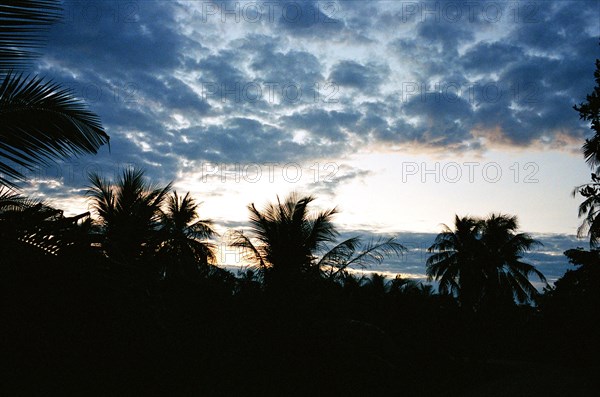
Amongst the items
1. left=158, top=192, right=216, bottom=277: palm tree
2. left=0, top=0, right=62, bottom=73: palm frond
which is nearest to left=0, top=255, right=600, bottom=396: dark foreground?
left=0, top=0, right=62, bottom=73: palm frond

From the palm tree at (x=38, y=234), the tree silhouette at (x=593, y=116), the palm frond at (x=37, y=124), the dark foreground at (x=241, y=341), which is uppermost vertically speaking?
the tree silhouette at (x=593, y=116)

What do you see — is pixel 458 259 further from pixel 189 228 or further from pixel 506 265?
pixel 189 228

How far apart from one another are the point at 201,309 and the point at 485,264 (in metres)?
23.8

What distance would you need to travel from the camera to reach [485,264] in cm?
2627

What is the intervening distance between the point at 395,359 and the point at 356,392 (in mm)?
2399

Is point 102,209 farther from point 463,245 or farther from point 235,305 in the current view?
point 463,245

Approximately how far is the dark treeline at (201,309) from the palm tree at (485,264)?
6000mm

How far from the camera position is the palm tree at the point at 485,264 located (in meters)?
26.0

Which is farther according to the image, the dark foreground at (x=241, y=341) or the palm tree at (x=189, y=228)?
the palm tree at (x=189, y=228)

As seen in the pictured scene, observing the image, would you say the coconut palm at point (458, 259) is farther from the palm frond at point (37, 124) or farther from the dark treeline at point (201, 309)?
the palm frond at point (37, 124)

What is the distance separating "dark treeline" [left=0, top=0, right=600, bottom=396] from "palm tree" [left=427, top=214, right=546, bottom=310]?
6000 mm

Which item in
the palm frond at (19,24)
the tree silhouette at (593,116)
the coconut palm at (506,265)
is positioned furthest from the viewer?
the coconut palm at (506,265)

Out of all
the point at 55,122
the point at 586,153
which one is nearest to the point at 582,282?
the point at 586,153

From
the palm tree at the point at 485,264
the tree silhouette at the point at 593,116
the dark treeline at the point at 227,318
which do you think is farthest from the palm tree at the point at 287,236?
the palm tree at the point at 485,264
